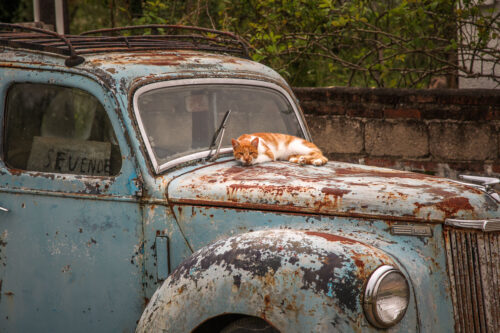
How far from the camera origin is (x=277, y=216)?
8.57 ft

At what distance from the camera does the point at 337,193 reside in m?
2.56

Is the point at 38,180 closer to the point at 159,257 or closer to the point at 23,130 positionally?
the point at 23,130

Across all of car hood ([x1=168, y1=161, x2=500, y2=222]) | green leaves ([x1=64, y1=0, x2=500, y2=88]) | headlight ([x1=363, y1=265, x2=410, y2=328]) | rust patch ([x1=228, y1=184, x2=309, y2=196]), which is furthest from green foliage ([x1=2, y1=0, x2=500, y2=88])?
headlight ([x1=363, y1=265, x2=410, y2=328])

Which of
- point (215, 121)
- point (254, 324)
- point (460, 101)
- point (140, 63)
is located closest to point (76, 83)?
point (140, 63)

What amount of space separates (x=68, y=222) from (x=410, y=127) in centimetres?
333

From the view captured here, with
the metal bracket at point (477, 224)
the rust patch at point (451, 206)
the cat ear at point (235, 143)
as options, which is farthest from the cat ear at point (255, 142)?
the metal bracket at point (477, 224)

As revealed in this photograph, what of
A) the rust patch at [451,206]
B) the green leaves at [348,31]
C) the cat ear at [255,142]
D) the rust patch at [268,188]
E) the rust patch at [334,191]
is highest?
the green leaves at [348,31]

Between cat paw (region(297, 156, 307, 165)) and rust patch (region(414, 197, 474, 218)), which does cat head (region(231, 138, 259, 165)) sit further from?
rust patch (region(414, 197, 474, 218))

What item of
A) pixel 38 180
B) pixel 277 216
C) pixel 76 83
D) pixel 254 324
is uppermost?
pixel 76 83

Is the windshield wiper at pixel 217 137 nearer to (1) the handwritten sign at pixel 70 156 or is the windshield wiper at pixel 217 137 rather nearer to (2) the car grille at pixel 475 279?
(1) the handwritten sign at pixel 70 156

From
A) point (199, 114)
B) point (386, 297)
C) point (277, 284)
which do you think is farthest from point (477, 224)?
point (199, 114)

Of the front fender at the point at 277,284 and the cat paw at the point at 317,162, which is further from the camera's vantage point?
the cat paw at the point at 317,162

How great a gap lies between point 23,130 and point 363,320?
2.13 m

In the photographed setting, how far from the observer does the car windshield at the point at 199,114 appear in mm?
2924
